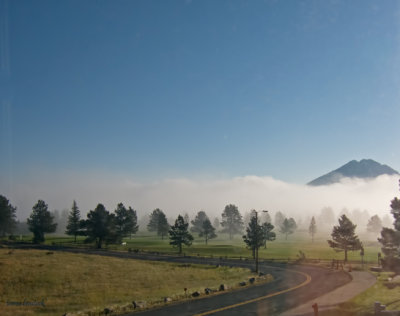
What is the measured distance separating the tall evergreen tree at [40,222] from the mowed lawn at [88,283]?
190 ft

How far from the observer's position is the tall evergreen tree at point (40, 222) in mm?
106375

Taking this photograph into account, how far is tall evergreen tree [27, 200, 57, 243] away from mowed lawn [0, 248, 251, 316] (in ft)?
190

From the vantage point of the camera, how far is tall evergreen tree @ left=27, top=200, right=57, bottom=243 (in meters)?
106

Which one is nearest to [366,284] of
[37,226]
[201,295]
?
[201,295]

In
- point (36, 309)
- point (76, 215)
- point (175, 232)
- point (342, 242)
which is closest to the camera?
point (36, 309)

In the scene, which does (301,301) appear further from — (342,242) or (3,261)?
Result: (342,242)

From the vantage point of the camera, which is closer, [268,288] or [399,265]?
[399,265]

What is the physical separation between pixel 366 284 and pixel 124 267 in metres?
35.3

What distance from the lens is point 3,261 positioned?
45688mm

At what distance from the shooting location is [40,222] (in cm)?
10794

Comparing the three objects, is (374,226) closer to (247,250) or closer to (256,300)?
(247,250)

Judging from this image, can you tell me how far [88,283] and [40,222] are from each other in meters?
78.7

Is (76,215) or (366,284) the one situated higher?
(76,215)

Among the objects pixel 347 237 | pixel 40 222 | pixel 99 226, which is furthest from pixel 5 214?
pixel 347 237
